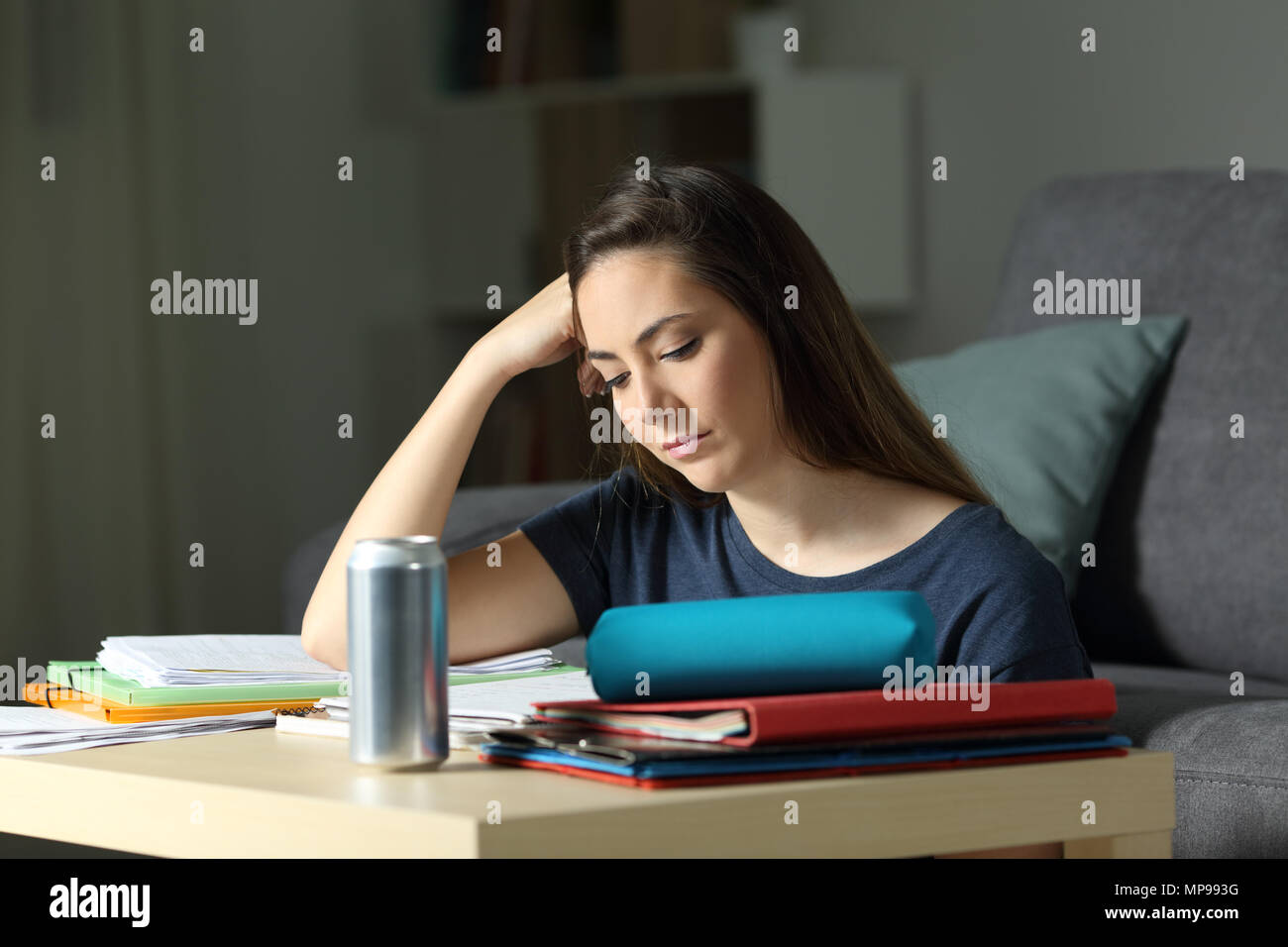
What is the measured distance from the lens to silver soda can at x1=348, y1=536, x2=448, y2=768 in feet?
2.56

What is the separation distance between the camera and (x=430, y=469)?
1.26 m

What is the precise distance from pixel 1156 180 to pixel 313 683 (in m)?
1.27

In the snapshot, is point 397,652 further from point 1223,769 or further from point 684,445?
point 1223,769

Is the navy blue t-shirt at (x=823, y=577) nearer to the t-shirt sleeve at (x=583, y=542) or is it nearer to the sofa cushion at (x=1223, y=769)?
the t-shirt sleeve at (x=583, y=542)

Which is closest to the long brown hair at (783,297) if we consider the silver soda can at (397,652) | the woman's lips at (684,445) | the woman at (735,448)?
the woman at (735,448)

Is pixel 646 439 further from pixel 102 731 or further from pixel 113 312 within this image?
pixel 113 312

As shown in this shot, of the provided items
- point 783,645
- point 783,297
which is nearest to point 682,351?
point 783,297

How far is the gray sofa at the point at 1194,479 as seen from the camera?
1.63m

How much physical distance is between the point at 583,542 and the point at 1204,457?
74cm

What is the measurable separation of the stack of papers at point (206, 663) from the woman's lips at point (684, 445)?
288 millimetres

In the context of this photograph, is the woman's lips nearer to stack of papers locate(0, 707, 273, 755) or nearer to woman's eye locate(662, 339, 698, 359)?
woman's eye locate(662, 339, 698, 359)

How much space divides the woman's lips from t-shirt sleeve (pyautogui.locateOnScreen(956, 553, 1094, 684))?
242mm
